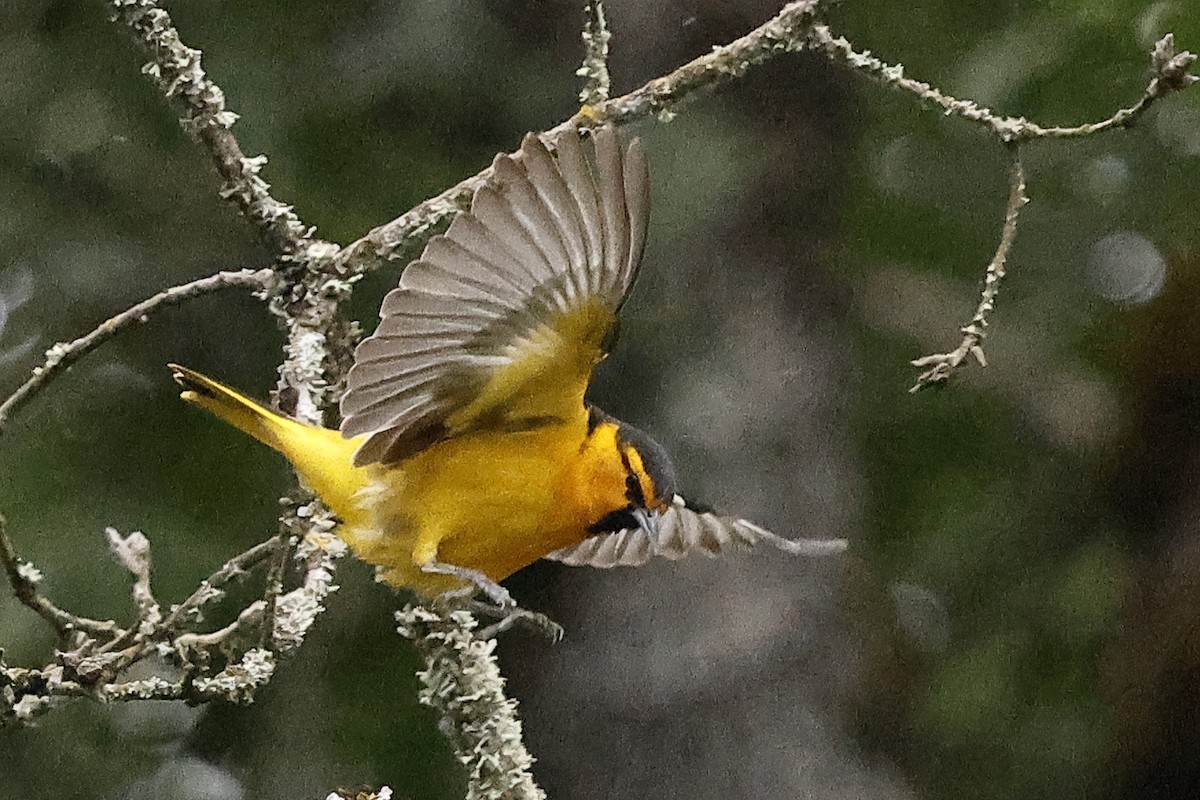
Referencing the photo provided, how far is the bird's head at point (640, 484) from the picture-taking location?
0.76m

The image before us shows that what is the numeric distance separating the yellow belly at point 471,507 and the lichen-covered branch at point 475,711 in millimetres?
35

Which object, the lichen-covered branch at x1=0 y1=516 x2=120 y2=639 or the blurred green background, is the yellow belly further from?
the blurred green background


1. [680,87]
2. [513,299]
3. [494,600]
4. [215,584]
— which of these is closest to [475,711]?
[494,600]

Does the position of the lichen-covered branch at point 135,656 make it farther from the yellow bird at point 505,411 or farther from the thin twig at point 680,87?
the thin twig at point 680,87

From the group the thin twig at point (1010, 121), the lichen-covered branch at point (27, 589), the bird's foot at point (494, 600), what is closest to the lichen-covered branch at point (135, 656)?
the lichen-covered branch at point (27, 589)

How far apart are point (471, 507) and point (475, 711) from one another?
0.13 m

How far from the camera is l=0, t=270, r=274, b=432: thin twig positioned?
25.8 inches

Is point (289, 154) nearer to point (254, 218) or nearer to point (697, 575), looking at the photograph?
point (254, 218)

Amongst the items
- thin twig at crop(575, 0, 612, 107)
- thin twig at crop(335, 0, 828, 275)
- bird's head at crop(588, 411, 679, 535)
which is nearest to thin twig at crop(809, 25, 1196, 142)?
thin twig at crop(335, 0, 828, 275)

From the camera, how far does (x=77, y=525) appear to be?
105 cm

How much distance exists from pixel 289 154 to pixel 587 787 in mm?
626

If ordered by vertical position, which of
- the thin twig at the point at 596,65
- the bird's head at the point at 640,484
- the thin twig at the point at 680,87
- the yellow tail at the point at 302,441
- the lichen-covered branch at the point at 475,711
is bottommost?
the lichen-covered branch at the point at 475,711

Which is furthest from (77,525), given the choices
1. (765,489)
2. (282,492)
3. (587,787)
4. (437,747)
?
(765,489)

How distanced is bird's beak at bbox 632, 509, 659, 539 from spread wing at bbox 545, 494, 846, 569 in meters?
0.05
